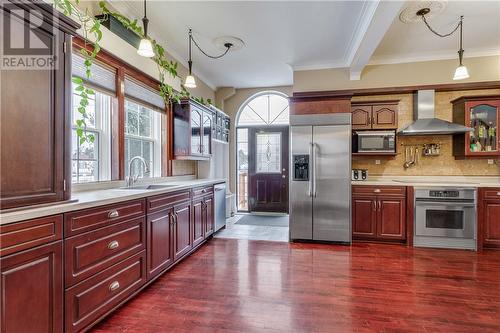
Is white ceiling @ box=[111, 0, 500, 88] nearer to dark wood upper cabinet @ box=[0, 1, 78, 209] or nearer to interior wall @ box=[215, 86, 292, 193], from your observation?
interior wall @ box=[215, 86, 292, 193]

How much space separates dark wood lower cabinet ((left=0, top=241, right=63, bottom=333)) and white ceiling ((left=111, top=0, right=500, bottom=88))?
2587mm

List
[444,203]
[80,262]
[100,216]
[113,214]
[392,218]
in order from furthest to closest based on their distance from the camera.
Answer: [392,218], [444,203], [113,214], [100,216], [80,262]

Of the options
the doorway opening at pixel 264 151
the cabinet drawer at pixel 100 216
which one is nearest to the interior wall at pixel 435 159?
the doorway opening at pixel 264 151

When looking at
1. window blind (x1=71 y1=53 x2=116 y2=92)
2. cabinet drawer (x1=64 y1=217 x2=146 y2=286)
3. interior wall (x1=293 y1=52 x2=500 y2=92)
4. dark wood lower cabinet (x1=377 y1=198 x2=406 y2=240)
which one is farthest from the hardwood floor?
interior wall (x1=293 y1=52 x2=500 y2=92)

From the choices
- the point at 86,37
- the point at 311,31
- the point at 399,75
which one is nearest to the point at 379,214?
the point at 399,75

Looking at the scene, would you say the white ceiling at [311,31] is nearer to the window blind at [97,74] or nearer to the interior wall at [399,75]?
the interior wall at [399,75]

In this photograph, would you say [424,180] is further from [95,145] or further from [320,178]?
[95,145]

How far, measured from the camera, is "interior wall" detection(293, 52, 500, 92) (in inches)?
158

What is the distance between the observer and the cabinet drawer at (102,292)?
1.67 metres

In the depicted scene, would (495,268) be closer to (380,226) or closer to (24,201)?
(380,226)

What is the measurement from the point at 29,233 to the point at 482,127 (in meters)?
5.25

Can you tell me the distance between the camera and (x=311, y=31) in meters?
3.41

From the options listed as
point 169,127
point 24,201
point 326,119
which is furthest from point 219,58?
point 24,201

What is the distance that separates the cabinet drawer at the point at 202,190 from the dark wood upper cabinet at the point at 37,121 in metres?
1.82
